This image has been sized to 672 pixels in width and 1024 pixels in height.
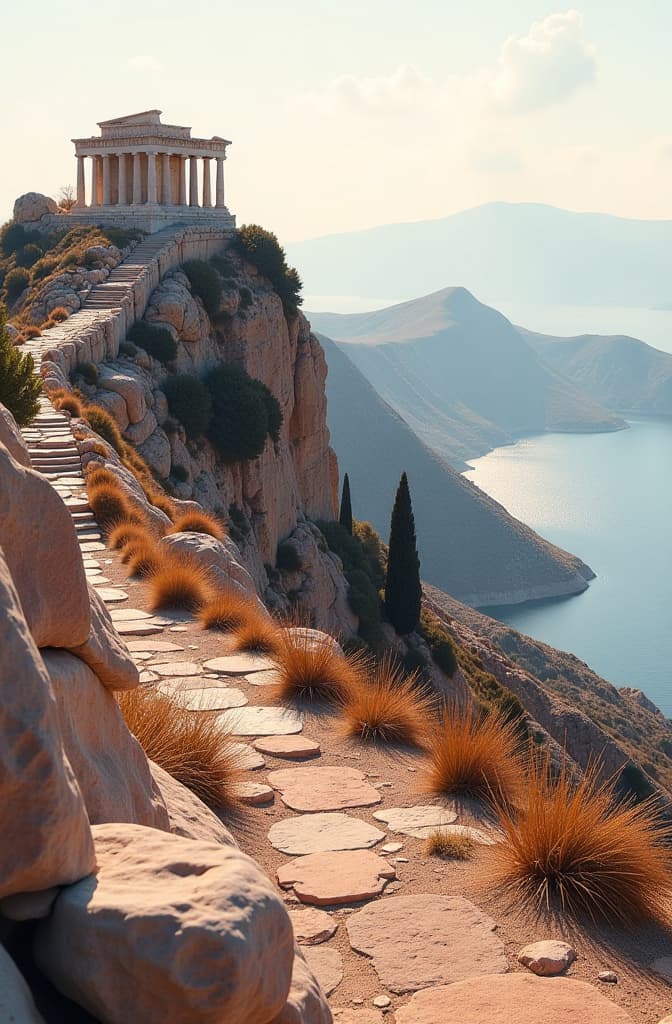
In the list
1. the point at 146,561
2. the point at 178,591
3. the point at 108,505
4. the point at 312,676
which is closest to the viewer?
the point at 312,676

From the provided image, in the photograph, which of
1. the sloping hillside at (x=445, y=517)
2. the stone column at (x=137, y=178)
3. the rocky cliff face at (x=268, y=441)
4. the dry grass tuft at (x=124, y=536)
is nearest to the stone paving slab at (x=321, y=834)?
the dry grass tuft at (x=124, y=536)

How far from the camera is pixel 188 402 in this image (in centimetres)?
3388

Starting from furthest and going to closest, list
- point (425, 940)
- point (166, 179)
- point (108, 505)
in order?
point (166, 179) → point (108, 505) → point (425, 940)

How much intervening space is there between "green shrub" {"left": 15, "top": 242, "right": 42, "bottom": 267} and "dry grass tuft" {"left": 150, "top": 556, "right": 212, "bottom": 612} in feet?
128

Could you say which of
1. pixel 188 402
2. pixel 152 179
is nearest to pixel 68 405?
pixel 188 402

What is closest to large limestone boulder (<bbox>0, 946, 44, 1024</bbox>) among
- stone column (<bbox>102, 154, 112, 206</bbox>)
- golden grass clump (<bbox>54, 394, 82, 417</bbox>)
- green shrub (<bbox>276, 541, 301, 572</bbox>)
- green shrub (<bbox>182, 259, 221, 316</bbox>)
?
golden grass clump (<bbox>54, 394, 82, 417</bbox>)

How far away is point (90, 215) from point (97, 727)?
164 ft

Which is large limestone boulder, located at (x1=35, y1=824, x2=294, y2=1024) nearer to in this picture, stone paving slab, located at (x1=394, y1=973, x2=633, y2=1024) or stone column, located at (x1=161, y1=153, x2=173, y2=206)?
stone paving slab, located at (x1=394, y1=973, x2=633, y2=1024)

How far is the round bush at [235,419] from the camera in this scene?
37344 mm

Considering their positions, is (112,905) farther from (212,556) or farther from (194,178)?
(194,178)

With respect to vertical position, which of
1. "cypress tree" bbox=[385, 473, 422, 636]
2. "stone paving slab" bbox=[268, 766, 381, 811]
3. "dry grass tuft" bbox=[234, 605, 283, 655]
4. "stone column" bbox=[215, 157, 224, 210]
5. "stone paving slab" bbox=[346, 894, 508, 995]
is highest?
"stone column" bbox=[215, 157, 224, 210]

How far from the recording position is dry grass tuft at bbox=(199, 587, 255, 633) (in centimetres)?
983

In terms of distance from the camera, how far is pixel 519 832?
17.3 feet

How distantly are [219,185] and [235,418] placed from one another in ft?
71.0
